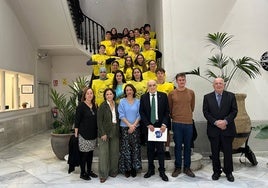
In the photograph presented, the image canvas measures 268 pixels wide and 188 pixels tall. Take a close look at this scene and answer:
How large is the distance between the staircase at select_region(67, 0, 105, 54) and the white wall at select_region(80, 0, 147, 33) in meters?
0.50

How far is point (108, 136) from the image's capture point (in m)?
4.04

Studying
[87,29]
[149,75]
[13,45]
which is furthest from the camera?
[87,29]

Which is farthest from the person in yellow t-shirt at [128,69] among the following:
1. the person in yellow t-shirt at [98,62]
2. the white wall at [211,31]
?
the person in yellow t-shirt at [98,62]

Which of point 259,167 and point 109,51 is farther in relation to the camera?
point 109,51

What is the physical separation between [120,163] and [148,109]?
0.96 meters

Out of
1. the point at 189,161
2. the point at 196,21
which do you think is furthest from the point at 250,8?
the point at 189,161

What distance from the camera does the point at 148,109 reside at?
4.03m

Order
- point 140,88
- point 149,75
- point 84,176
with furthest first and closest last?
point 149,75 < point 140,88 < point 84,176

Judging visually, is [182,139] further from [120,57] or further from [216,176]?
[120,57]

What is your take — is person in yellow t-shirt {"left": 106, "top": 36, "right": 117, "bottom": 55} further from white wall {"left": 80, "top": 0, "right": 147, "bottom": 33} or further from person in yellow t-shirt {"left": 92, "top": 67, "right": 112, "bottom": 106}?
white wall {"left": 80, "top": 0, "right": 147, "bottom": 33}

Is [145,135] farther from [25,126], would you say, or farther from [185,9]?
[25,126]

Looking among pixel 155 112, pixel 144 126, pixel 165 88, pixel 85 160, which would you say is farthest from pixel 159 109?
pixel 85 160

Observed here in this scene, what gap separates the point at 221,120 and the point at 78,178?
7.57 feet

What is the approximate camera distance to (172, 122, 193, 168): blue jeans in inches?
163
